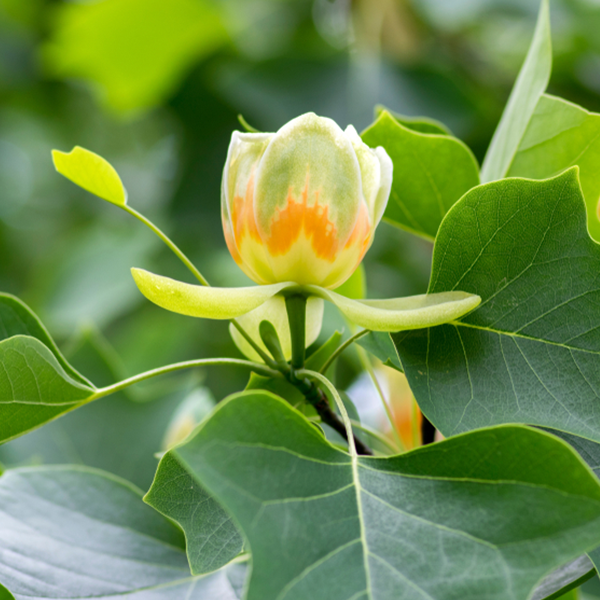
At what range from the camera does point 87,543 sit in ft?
1.77

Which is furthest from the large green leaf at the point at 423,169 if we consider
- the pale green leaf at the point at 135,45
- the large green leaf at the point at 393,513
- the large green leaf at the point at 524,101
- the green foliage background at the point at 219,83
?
the pale green leaf at the point at 135,45

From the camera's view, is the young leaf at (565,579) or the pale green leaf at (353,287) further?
the pale green leaf at (353,287)

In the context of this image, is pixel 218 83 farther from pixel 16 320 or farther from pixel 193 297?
pixel 193 297

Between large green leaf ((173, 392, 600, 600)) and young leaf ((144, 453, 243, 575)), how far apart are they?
3.2 inches

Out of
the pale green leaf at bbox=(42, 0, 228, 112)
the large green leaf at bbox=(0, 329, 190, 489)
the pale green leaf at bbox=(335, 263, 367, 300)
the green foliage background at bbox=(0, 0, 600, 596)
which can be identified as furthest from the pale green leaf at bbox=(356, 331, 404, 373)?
the pale green leaf at bbox=(42, 0, 228, 112)

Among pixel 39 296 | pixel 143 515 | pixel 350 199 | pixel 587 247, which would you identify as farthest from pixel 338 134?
pixel 39 296

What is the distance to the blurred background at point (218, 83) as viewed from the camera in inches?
66.0

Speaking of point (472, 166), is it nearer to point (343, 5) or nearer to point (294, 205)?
point (294, 205)

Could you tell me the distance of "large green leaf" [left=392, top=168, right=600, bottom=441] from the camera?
1.29ft

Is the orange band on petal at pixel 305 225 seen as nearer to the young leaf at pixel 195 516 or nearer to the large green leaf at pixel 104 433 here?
the young leaf at pixel 195 516

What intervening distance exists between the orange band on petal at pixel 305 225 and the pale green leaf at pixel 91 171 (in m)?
0.12

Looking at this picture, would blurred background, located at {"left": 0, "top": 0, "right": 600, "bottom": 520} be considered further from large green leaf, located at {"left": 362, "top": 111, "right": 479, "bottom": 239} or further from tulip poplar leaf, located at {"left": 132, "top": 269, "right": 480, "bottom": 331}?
tulip poplar leaf, located at {"left": 132, "top": 269, "right": 480, "bottom": 331}

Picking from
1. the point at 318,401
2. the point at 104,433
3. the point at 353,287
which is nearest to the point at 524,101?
the point at 353,287

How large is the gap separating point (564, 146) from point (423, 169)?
0.40 feet
